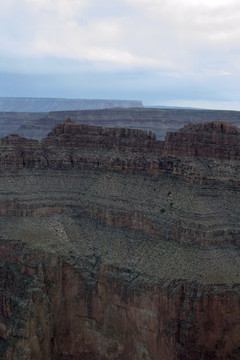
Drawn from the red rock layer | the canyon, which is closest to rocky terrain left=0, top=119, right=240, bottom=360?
the red rock layer

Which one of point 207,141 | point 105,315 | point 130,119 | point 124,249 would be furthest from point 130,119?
point 105,315

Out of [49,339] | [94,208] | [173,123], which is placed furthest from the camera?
[173,123]

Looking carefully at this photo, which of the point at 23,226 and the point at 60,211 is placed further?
the point at 60,211

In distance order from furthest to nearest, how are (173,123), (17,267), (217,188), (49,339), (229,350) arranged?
1. (173,123)
2. (217,188)
3. (17,267)
4. (49,339)
5. (229,350)

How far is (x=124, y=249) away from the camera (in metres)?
38.6

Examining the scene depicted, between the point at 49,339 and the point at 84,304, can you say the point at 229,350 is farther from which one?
the point at 49,339

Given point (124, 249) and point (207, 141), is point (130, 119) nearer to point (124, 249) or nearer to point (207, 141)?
point (207, 141)

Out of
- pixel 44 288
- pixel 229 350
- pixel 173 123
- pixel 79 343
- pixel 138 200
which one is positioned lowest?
pixel 79 343

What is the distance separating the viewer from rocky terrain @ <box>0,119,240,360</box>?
32.5 m

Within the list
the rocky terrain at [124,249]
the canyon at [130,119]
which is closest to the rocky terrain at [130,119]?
the canyon at [130,119]

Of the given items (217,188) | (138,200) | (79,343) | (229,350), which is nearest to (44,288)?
(79,343)

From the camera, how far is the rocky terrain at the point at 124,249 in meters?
32.5

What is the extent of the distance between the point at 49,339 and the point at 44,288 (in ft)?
15.0

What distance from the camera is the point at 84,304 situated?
36469mm
